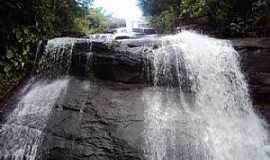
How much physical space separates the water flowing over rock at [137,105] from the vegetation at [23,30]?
445 millimetres

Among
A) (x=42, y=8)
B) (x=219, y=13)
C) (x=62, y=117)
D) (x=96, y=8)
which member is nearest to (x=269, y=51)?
(x=219, y=13)

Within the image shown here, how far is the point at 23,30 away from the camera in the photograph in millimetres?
7027

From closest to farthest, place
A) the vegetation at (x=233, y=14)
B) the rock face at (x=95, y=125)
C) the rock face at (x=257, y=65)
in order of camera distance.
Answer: the rock face at (x=95, y=125), the rock face at (x=257, y=65), the vegetation at (x=233, y=14)

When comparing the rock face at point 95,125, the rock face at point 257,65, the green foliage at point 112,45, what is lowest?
the rock face at point 95,125

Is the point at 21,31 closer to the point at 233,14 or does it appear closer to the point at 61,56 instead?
the point at 61,56

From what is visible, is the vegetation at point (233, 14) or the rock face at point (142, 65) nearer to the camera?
the rock face at point (142, 65)

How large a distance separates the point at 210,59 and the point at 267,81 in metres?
1.30

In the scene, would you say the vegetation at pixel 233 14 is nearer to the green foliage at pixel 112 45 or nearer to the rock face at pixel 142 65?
the rock face at pixel 142 65

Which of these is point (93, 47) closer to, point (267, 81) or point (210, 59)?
point (210, 59)

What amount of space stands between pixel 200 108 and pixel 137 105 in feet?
4.29

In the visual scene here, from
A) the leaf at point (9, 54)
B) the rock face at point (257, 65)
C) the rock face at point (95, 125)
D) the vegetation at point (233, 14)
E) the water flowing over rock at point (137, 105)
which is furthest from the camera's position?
the vegetation at point (233, 14)

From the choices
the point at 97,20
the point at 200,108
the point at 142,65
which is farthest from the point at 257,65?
the point at 97,20

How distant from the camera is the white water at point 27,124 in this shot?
4.99 metres

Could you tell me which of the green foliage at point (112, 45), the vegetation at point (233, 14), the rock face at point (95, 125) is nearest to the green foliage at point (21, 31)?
the rock face at point (95, 125)
